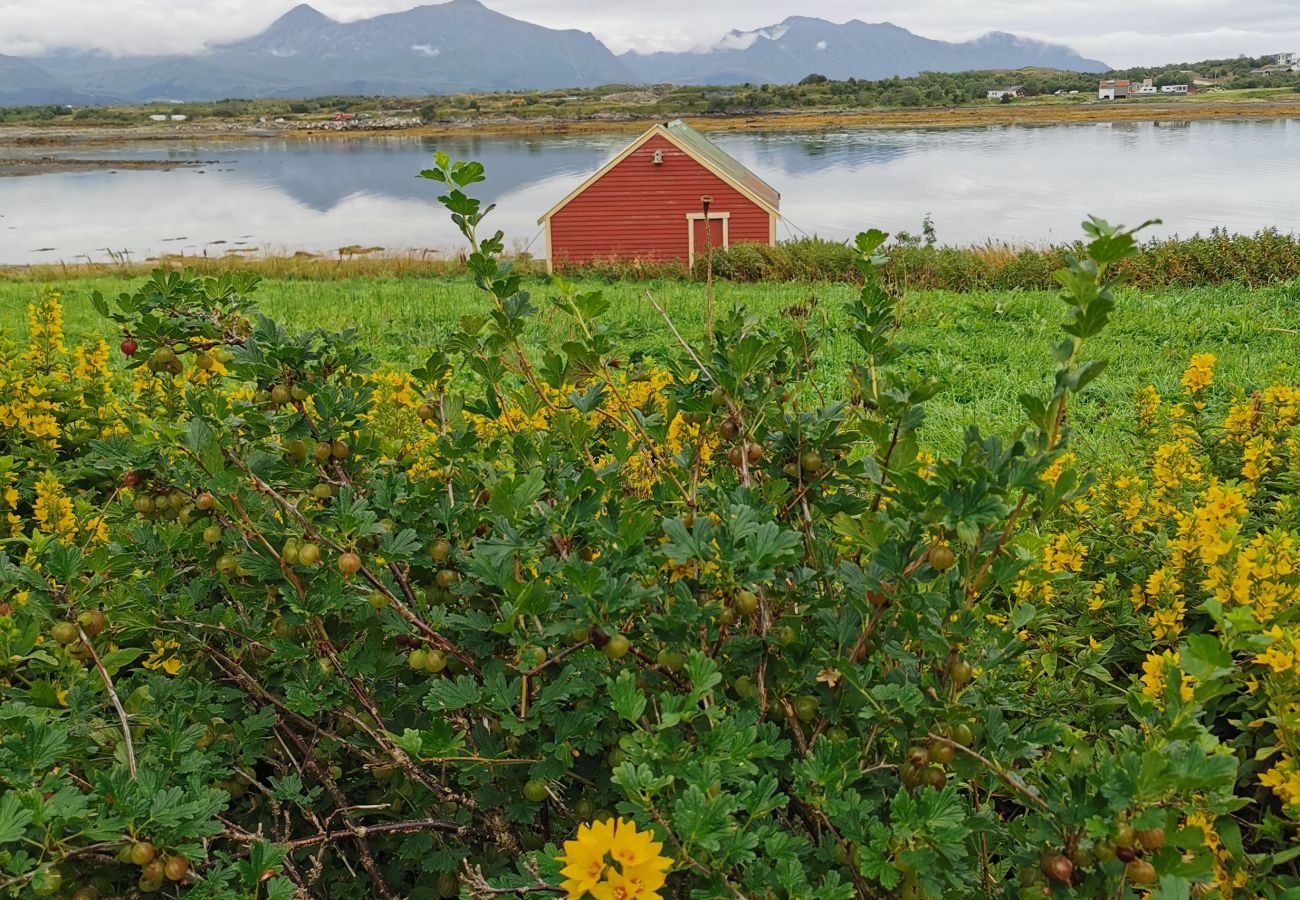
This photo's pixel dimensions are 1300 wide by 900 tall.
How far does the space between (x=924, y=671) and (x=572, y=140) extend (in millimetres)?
104292

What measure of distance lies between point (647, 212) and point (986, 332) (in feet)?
50.1

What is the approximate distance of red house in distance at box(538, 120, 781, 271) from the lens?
24562 mm

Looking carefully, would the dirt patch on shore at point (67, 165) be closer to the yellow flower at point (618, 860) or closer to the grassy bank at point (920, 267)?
the grassy bank at point (920, 267)

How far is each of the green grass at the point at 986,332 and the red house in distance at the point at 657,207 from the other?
742 centimetres

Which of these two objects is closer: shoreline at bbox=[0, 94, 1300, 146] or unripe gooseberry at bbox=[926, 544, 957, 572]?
unripe gooseberry at bbox=[926, 544, 957, 572]

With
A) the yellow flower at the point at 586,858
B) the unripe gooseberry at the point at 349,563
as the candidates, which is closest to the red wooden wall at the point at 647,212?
the unripe gooseberry at the point at 349,563

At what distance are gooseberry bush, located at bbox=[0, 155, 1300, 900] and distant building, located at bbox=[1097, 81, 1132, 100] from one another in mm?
155898

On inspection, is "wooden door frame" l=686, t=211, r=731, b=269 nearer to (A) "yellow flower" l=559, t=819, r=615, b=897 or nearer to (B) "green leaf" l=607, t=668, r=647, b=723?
(B) "green leaf" l=607, t=668, r=647, b=723

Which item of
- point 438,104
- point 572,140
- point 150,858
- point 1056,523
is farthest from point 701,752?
point 438,104

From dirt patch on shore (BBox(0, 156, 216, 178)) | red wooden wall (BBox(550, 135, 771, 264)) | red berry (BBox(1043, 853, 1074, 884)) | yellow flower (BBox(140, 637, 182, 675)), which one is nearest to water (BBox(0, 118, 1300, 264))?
dirt patch on shore (BBox(0, 156, 216, 178))

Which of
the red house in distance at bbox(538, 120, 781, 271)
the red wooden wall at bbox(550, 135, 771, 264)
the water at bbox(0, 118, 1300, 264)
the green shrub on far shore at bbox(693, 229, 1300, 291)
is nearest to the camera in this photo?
the green shrub on far shore at bbox(693, 229, 1300, 291)

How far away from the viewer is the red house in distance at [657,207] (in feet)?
80.6

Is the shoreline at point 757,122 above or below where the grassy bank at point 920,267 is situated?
above

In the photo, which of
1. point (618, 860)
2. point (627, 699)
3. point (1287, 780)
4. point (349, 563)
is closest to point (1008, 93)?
point (1287, 780)
